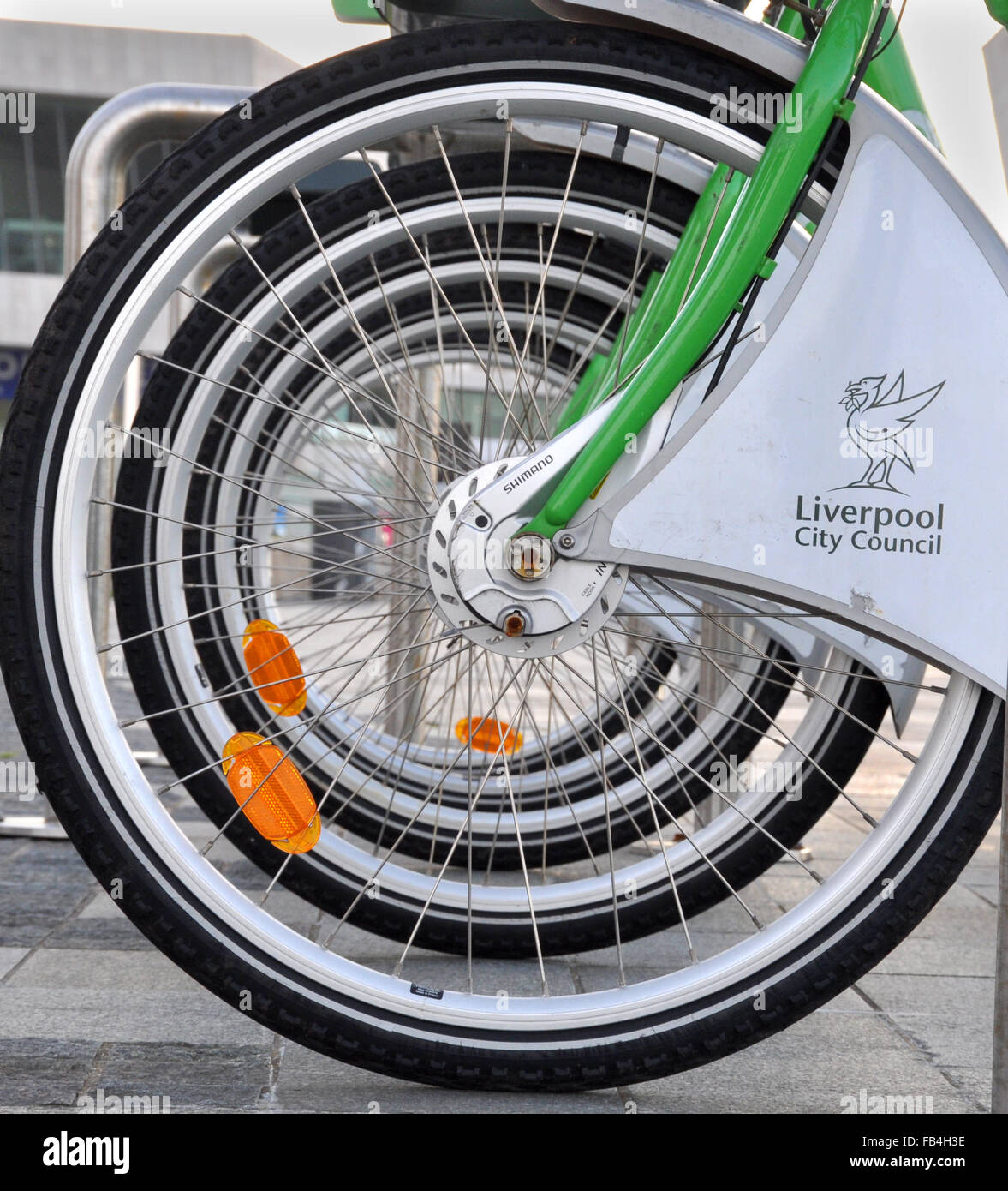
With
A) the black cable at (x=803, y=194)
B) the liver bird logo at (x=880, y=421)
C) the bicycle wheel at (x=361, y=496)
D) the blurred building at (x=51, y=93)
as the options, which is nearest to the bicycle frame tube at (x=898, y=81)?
the bicycle wheel at (x=361, y=496)

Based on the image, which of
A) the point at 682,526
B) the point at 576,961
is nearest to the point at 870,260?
the point at 682,526

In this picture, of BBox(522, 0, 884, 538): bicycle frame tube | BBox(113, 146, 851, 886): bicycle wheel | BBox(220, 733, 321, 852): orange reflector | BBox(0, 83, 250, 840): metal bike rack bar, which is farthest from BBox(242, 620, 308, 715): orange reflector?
BBox(0, 83, 250, 840): metal bike rack bar

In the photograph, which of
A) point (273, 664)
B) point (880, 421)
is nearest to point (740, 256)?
point (880, 421)

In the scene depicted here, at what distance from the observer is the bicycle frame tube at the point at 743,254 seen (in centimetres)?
177

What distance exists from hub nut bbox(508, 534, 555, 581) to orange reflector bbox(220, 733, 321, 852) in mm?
462

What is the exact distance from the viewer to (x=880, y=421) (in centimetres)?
176

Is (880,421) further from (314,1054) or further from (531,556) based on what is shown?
(314,1054)

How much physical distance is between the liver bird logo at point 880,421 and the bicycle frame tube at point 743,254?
22 cm

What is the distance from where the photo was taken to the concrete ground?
6.43ft

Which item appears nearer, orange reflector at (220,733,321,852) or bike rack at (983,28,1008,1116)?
bike rack at (983,28,1008,1116)

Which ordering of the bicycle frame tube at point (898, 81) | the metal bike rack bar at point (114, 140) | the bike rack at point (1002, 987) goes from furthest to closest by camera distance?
the metal bike rack bar at point (114, 140), the bicycle frame tube at point (898, 81), the bike rack at point (1002, 987)

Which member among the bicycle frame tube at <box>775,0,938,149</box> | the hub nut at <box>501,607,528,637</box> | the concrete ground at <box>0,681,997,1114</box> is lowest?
the concrete ground at <box>0,681,997,1114</box>

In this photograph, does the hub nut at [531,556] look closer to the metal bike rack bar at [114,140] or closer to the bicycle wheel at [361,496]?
the bicycle wheel at [361,496]

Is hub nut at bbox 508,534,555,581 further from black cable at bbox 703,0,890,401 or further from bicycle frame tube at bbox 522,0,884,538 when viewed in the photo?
black cable at bbox 703,0,890,401
